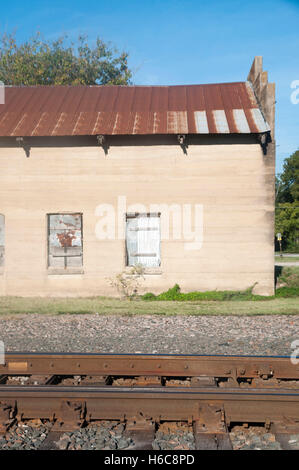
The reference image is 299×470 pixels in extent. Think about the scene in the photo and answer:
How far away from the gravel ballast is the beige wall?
3.63 meters

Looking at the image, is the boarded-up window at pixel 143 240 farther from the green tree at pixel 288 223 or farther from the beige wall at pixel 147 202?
the green tree at pixel 288 223

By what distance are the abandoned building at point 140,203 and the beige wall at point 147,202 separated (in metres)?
0.03

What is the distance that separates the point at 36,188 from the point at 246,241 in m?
7.00

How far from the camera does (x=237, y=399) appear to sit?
3936 millimetres

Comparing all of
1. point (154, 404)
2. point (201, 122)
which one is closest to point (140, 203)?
point (201, 122)

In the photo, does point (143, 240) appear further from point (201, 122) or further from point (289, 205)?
point (289, 205)

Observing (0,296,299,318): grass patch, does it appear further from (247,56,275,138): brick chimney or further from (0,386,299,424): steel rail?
(0,386,299,424): steel rail

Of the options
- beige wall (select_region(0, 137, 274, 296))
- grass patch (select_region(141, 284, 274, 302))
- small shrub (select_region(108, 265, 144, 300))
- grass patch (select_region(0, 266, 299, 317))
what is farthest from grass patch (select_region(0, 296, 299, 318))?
beige wall (select_region(0, 137, 274, 296))

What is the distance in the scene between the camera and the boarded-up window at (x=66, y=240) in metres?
13.6

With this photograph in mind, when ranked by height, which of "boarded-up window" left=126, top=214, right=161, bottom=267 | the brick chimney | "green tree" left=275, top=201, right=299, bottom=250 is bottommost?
"boarded-up window" left=126, top=214, right=161, bottom=267

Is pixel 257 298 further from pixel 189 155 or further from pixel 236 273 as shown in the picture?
pixel 189 155

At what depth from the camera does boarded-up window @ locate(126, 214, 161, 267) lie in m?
13.4
